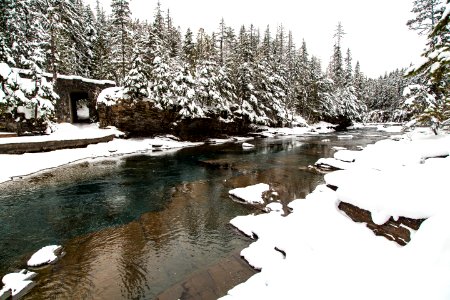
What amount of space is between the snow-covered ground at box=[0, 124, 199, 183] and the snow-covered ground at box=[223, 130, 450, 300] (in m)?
18.0

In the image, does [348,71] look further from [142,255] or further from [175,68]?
[142,255]

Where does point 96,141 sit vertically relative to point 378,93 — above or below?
below

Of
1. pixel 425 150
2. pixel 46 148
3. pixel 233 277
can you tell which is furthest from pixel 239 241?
pixel 46 148

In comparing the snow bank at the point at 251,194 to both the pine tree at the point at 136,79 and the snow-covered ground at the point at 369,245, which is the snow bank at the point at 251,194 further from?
the pine tree at the point at 136,79

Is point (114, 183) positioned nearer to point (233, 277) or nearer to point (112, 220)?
point (112, 220)

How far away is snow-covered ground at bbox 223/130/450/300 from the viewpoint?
14.0ft

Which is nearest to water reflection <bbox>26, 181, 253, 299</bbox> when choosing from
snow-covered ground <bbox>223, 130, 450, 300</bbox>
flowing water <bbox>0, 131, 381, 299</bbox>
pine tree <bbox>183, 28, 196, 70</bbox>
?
flowing water <bbox>0, 131, 381, 299</bbox>

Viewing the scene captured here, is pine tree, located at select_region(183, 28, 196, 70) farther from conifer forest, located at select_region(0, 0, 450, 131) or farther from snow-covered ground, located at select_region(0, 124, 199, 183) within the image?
snow-covered ground, located at select_region(0, 124, 199, 183)

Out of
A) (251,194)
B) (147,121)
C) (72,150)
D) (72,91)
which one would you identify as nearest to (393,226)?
(251,194)

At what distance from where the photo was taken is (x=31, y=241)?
376 inches

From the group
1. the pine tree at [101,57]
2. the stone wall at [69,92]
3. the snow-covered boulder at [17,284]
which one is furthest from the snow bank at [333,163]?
the pine tree at [101,57]

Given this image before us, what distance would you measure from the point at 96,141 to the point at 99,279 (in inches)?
908

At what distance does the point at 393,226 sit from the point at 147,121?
32.2 meters

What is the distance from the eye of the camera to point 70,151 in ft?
79.8
